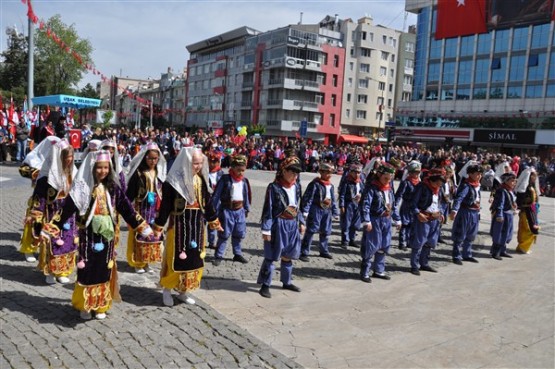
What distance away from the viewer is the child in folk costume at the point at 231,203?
7676 millimetres

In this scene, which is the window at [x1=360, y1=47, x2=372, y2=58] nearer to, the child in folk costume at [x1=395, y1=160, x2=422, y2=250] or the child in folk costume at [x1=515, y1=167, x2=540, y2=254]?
the child in folk costume at [x1=515, y1=167, x2=540, y2=254]

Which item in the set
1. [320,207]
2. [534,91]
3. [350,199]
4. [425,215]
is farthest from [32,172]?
[534,91]

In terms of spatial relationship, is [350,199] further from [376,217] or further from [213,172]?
[213,172]

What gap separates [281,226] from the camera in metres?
6.34

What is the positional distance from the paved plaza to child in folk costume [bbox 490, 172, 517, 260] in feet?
5.05

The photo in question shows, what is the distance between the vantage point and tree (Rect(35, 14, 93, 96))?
5034cm

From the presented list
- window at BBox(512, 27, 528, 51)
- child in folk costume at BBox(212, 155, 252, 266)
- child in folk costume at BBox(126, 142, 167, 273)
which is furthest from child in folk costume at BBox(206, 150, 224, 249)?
window at BBox(512, 27, 528, 51)

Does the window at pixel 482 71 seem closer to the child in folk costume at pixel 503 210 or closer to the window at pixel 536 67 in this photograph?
the window at pixel 536 67

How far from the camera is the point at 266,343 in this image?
16.0 feet

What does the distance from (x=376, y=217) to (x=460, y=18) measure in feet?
168

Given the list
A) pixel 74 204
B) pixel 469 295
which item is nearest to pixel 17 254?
pixel 74 204

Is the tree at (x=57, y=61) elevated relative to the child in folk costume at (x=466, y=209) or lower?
elevated

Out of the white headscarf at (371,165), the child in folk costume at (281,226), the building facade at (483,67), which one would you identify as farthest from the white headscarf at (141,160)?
the building facade at (483,67)

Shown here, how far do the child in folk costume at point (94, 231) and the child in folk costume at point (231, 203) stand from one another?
2.61 metres
